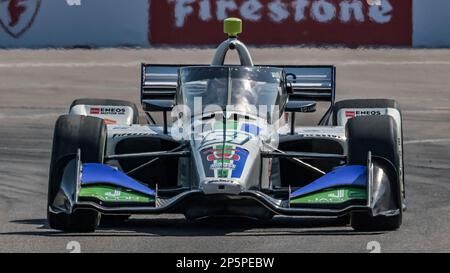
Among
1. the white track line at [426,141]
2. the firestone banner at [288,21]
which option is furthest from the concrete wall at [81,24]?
the white track line at [426,141]

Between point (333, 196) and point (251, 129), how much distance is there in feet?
3.25

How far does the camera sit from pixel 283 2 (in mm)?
29641

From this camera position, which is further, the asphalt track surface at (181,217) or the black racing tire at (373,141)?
the black racing tire at (373,141)

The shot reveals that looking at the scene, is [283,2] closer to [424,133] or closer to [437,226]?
[424,133]

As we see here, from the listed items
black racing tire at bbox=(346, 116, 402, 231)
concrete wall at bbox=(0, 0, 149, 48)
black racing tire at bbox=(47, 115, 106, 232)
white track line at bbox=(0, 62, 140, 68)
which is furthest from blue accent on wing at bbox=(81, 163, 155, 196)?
concrete wall at bbox=(0, 0, 149, 48)

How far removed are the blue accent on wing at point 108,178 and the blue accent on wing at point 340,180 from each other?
116cm

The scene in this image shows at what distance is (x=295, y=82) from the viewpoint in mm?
13727

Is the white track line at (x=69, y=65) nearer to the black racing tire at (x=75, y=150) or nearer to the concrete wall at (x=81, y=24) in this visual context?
the concrete wall at (x=81, y=24)

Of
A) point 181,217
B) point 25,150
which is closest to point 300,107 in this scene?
point 181,217

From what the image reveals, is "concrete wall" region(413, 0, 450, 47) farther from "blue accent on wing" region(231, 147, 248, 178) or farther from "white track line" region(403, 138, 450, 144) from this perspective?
"blue accent on wing" region(231, 147, 248, 178)

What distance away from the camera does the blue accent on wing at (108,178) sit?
36.1 feet

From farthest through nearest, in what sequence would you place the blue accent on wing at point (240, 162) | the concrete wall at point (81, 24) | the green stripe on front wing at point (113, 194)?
the concrete wall at point (81, 24), the green stripe on front wing at point (113, 194), the blue accent on wing at point (240, 162)

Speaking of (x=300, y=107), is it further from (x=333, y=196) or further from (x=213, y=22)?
(x=213, y=22)

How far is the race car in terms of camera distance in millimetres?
10773
